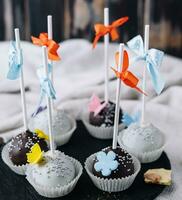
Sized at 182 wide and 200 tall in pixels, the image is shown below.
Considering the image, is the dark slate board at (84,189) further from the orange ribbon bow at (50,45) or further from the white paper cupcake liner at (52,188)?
the orange ribbon bow at (50,45)

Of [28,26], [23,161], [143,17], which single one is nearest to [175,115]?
[23,161]

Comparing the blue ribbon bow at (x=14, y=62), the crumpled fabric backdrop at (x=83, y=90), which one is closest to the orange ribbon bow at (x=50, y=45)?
the blue ribbon bow at (x=14, y=62)

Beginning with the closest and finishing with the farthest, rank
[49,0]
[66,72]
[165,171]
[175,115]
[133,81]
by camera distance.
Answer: [133,81], [165,171], [175,115], [66,72], [49,0]

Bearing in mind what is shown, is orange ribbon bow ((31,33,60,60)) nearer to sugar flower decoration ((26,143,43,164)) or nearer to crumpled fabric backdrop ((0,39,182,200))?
sugar flower decoration ((26,143,43,164))

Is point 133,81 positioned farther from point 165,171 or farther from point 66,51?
point 66,51

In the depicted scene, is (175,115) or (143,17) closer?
(175,115)
